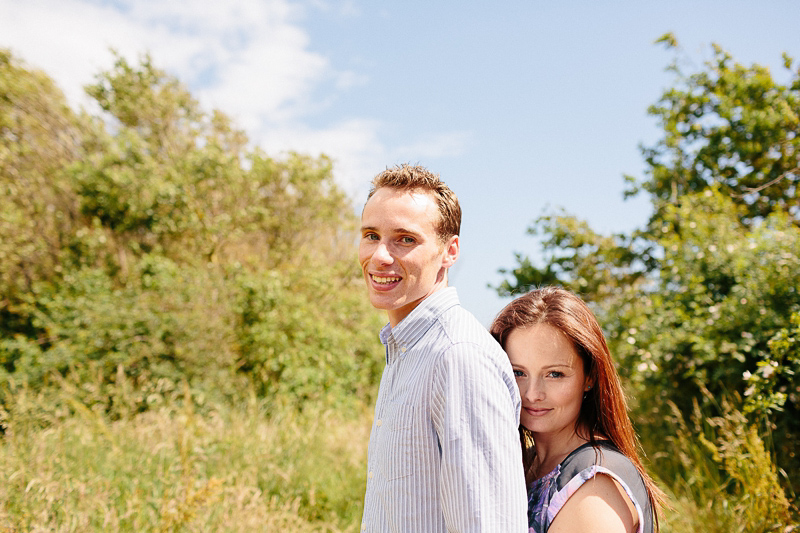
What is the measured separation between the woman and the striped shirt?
0.26m

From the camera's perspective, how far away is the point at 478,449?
4.49ft

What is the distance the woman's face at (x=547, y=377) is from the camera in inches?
70.3

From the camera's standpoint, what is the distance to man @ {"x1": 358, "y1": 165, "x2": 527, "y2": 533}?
1.37 m

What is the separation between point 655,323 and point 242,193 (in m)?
7.38

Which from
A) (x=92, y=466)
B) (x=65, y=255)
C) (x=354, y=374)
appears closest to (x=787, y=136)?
(x=354, y=374)

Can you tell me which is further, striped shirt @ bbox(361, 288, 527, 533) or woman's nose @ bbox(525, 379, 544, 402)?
woman's nose @ bbox(525, 379, 544, 402)

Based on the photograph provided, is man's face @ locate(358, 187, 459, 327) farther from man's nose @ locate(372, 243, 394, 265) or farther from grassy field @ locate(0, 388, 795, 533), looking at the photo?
grassy field @ locate(0, 388, 795, 533)

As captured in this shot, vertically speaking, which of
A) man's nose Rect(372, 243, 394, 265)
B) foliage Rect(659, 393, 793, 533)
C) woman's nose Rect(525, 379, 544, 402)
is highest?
man's nose Rect(372, 243, 394, 265)

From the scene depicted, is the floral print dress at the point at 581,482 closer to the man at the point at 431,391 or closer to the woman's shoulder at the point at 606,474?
the woman's shoulder at the point at 606,474

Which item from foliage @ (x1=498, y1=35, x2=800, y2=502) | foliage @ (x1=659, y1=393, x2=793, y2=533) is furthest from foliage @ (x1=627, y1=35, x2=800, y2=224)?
foliage @ (x1=659, y1=393, x2=793, y2=533)

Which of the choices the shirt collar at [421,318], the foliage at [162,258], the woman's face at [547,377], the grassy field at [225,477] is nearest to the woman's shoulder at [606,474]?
the woman's face at [547,377]

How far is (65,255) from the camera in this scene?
8914 mm

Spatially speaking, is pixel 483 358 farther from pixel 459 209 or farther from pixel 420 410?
pixel 459 209

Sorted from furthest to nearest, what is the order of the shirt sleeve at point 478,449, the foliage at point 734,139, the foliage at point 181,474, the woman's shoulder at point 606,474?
the foliage at point 734,139
the foliage at point 181,474
the woman's shoulder at point 606,474
the shirt sleeve at point 478,449
